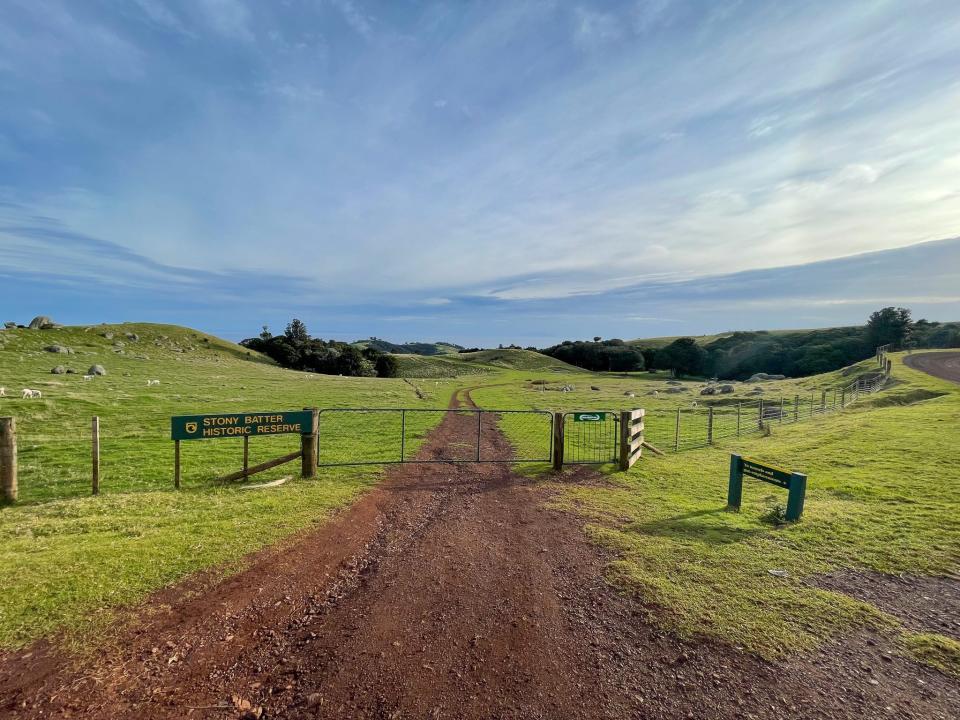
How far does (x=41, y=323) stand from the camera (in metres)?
62.6

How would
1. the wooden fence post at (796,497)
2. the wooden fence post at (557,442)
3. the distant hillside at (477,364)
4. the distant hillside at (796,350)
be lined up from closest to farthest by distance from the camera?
the wooden fence post at (796,497) < the wooden fence post at (557,442) < the distant hillside at (796,350) < the distant hillside at (477,364)

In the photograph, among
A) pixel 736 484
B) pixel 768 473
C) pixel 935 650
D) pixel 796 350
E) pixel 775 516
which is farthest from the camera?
pixel 796 350

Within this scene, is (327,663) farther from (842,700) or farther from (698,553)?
(698,553)

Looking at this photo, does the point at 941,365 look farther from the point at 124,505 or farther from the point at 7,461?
the point at 7,461

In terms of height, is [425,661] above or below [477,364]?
above

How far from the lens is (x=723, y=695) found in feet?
14.1

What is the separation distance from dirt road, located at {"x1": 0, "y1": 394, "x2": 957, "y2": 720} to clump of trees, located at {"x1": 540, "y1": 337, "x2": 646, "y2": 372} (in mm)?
132296

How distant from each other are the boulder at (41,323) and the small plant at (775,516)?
294 ft

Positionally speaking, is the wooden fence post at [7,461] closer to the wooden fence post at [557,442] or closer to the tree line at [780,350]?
the wooden fence post at [557,442]

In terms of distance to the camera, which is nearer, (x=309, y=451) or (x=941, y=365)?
(x=309, y=451)

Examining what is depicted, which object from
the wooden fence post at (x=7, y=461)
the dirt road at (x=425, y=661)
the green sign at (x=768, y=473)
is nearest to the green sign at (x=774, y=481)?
the green sign at (x=768, y=473)

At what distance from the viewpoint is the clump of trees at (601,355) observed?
132 meters

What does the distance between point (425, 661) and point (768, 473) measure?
29.1ft

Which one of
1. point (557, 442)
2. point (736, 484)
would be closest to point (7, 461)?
point (557, 442)
